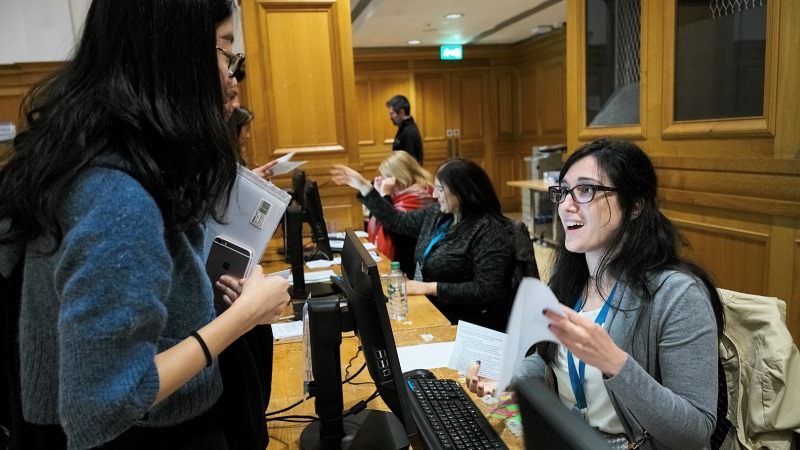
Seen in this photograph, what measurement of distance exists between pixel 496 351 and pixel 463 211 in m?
1.13

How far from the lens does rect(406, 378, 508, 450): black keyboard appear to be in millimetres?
1079

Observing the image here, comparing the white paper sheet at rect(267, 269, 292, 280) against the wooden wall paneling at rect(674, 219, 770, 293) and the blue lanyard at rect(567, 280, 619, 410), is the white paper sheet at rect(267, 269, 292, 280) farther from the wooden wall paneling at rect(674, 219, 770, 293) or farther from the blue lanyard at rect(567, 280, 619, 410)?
the wooden wall paneling at rect(674, 219, 770, 293)

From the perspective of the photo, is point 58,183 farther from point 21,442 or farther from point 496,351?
point 496,351

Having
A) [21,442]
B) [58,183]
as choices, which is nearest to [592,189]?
[58,183]

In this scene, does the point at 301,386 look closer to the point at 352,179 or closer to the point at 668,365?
the point at 668,365

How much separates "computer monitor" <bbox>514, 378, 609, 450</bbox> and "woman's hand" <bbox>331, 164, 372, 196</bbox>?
293 centimetres

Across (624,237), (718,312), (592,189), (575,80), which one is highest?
(575,80)

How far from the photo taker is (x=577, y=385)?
1.21m

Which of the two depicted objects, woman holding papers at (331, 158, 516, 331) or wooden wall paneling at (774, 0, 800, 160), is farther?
woman holding papers at (331, 158, 516, 331)

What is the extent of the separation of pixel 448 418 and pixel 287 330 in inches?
34.4

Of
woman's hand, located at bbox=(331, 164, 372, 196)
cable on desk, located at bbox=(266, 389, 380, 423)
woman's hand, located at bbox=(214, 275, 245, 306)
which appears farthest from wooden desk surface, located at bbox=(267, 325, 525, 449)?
woman's hand, located at bbox=(331, 164, 372, 196)

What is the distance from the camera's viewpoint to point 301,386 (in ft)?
4.81

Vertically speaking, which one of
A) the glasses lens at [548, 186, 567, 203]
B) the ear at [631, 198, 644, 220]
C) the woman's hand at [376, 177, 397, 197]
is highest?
the glasses lens at [548, 186, 567, 203]

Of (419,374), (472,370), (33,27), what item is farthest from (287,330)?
(33,27)
